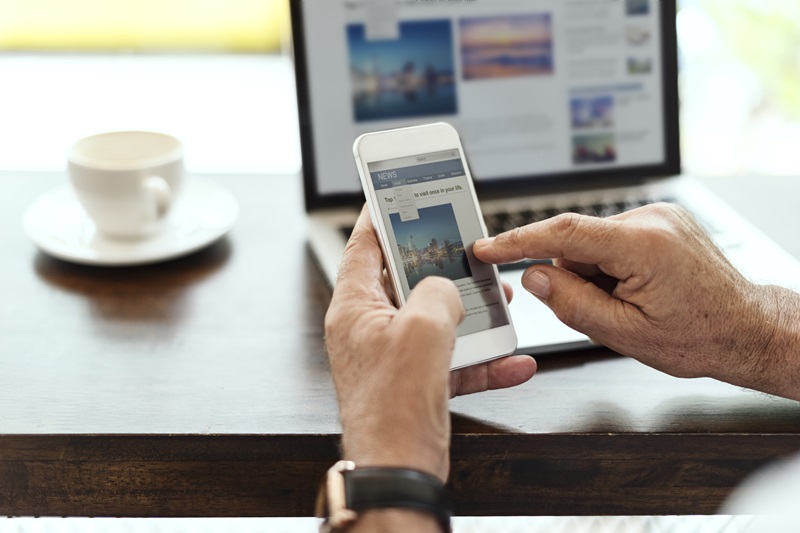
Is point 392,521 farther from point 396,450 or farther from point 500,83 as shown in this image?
point 500,83

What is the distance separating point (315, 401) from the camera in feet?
2.29

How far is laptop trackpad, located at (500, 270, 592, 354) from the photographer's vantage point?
2.45 feet

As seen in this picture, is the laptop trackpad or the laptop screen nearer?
the laptop trackpad

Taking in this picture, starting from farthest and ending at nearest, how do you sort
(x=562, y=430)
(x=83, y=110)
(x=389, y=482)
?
(x=83, y=110)
(x=562, y=430)
(x=389, y=482)

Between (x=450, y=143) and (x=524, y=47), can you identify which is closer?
(x=450, y=143)

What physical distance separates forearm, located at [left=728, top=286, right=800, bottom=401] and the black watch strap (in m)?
0.28

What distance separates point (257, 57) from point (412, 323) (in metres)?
2.92

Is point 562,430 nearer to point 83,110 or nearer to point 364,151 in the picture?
point 364,151

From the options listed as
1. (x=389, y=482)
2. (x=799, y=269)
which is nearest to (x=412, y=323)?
(x=389, y=482)

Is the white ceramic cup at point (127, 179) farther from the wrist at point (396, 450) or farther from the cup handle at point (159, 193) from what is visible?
the wrist at point (396, 450)

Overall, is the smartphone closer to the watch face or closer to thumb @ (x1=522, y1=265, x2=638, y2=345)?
thumb @ (x1=522, y1=265, x2=638, y2=345)

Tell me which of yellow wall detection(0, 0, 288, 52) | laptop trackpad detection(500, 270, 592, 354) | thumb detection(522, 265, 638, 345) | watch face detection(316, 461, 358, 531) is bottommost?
watch face detection(316, 461, 358, 531)

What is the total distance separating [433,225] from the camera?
70 cm

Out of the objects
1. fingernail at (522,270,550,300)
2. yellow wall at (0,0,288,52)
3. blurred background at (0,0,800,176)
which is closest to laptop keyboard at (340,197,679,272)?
fingernail at (522,270,550,300)
